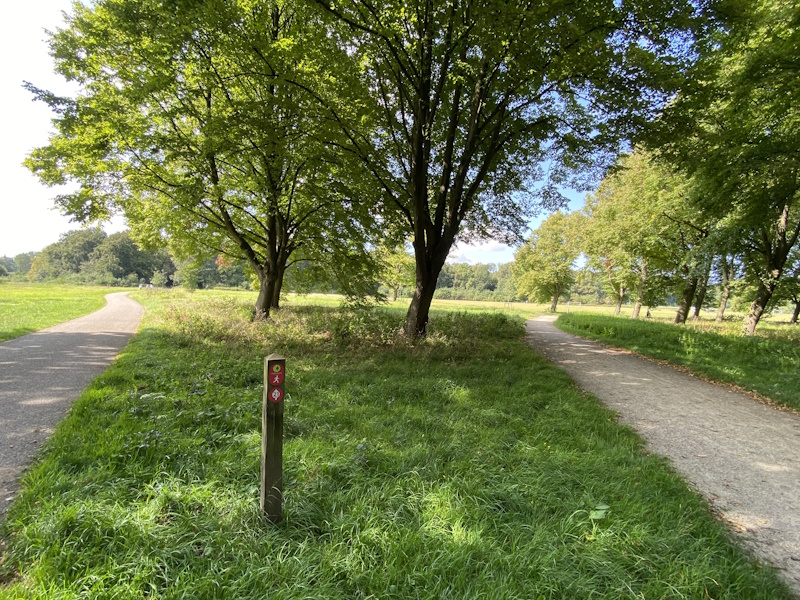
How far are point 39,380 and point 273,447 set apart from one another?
5.45m

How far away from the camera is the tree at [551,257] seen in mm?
34594

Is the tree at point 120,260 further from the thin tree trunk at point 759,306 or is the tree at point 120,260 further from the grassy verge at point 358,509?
the thin tree trunk at point 759,306

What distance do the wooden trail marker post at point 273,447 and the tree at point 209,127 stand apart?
6200 mm

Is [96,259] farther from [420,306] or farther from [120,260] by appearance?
[420,306]

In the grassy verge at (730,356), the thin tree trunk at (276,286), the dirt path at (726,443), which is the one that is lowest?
the dirt path at (726,443)

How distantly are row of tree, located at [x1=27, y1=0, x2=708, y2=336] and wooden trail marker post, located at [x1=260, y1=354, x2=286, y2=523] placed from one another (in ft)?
20.4

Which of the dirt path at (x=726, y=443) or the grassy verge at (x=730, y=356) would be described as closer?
the dirt path at (x=726, y=443)

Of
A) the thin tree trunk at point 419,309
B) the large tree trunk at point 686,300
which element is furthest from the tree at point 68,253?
the large tree trunk at point 686,300

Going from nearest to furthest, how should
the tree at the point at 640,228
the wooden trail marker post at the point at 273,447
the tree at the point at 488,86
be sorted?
the wooden trail marker post at the point at 273,447
the tree at the point at 488,86
the tree at the point at 640,228

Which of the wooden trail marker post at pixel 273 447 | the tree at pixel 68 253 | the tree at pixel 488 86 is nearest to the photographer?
the wooden trail marker post at pixel 273 447

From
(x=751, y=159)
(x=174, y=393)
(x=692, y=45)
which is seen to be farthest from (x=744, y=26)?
(x=174, y=393)

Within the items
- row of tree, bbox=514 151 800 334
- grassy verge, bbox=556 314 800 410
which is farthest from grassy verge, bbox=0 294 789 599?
row of tree, bbox=514 151 800 334

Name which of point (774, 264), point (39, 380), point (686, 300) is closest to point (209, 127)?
point (39, 380)

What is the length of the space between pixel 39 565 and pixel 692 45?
1223cm
